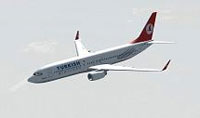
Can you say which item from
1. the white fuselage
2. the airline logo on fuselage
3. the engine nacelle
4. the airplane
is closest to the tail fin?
the airplane

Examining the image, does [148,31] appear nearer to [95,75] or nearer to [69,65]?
[95,75]

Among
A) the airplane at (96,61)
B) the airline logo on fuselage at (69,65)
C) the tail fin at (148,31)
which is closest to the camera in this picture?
the airplane at (96,61)

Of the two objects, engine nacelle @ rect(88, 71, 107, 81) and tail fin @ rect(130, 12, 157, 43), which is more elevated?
tail fin @ rect(130, 12, 157, 43)

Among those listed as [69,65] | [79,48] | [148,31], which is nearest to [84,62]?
[69,65]

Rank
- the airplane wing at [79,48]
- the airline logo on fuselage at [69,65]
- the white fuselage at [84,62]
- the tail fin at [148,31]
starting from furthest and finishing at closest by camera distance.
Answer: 1. the tail fin at [148,31]
2. the airplane wing at [79,48]
3. the airline logo on fuselage at [69,65]
4. the white fuselage at [84,62]

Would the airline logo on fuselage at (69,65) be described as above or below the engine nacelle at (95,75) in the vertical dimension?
above

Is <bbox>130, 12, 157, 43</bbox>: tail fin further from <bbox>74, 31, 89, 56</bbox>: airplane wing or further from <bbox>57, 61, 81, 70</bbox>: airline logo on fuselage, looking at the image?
<bbox>57, 61, 81, 70</bbox>: airline logo on fuselage

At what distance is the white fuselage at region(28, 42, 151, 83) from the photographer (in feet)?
407

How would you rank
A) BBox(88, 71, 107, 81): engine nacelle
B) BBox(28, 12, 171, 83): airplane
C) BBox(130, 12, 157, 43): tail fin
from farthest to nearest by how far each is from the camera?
1. BBox(130, 12, 157, 43): tail fin
2. BBox(88, 71, 107, 81): engine nacelle
3. BBox(28, 12, 171, 83): airplane

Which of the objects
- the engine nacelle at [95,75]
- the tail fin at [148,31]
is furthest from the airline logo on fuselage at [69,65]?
the tail fin at [148,31]

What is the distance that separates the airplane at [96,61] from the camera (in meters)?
124

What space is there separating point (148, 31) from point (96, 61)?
2454 centimetres

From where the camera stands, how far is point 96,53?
13438cm

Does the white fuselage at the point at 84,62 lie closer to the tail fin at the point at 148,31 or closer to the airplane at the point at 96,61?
the airplane at the point at 96,61
